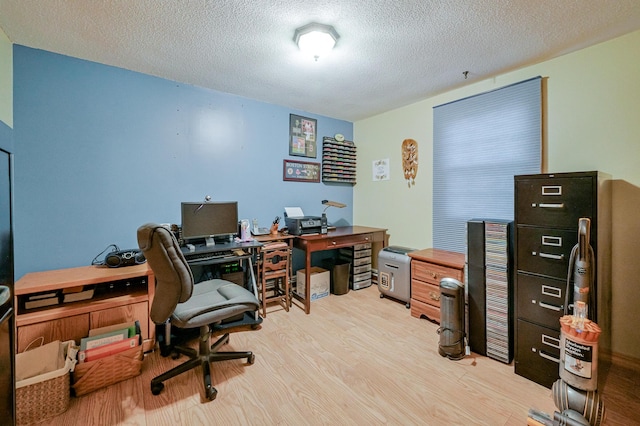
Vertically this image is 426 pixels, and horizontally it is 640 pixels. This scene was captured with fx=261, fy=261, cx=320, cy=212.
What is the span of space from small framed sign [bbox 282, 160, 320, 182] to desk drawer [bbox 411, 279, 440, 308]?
1.90 m

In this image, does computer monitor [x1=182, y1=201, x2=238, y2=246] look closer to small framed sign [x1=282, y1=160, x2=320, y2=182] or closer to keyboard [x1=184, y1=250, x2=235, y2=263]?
keyboard [x1=184, y1=250, x2=235, y2=263]

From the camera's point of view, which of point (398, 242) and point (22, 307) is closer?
point (22, 307)

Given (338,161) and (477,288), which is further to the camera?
(338,161)

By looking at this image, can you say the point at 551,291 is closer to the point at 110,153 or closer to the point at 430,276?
the point at 430,276

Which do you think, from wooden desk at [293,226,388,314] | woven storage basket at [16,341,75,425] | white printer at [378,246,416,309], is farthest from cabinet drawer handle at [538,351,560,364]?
woven storage basket at [16,341,75,425]

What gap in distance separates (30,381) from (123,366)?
1.46 ft

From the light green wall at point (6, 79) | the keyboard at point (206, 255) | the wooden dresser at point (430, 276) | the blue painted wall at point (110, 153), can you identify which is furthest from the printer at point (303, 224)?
the light green wall at point (6, 79)


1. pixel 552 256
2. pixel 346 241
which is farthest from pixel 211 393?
pixel 552 256

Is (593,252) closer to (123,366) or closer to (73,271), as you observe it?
(123,366)

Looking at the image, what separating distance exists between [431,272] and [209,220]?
229cm

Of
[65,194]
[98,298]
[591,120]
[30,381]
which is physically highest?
[591,120]

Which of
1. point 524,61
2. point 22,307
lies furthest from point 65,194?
point 524,61

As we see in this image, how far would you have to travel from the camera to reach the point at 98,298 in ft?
6.65

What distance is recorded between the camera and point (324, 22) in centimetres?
175
